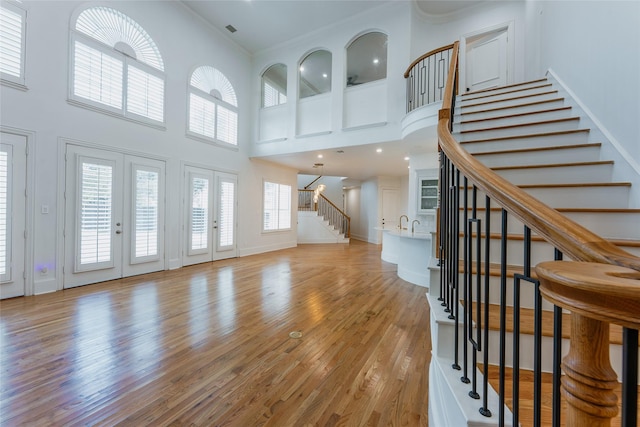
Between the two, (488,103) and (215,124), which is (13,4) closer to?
(215,124)

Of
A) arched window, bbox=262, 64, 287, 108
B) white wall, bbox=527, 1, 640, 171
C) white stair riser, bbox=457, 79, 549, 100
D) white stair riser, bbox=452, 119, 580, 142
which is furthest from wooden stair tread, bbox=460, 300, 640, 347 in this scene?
arched window, bbox=262, 64, 287, 108

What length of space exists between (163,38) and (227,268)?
473cm

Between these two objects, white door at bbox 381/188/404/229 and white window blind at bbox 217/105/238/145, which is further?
white door at bbox 381/188/404/229

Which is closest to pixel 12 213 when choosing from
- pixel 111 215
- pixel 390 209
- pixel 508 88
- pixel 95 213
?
pixel 95 213

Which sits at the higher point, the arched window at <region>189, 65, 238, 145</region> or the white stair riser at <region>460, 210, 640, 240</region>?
the arched window at <region>189, 65, 238, 145</region>

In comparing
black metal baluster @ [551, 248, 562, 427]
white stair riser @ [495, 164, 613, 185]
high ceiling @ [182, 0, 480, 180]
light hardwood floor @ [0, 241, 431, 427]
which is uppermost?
high ceiling @ [182, 0, 480, 180]

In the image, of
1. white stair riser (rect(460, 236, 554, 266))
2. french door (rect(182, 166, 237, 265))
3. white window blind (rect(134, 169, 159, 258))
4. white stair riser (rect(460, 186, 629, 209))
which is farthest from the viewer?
french door (rect(182, 166, 237, 265))

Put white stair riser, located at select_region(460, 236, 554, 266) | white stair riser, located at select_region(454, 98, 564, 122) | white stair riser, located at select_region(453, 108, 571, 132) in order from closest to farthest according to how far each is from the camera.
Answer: white stair riser, located at select_region(460, 236, 554, 266)
white stair riser, located at select_region(453, 108, 571, 132)
white stair riser, located at select_region(454, 98, 564, 122)

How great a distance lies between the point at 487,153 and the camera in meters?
2.58

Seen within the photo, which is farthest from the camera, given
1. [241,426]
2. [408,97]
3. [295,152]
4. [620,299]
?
[295,152]

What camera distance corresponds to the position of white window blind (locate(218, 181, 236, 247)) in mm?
6578

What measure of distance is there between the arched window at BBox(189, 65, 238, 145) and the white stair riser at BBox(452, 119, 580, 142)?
533 centimetres

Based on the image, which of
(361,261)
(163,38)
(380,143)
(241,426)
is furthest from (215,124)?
(241,426)

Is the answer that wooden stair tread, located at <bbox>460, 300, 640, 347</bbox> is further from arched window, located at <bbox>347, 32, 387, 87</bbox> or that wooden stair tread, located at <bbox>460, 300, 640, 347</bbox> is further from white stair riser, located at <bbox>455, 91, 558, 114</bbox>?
arched window, located at <bbox>347, 32, 387, 87</bbox>
